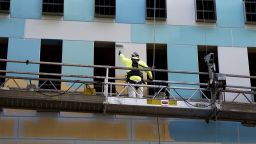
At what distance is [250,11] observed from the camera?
23.2 metres

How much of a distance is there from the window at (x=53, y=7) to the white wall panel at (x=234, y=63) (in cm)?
701

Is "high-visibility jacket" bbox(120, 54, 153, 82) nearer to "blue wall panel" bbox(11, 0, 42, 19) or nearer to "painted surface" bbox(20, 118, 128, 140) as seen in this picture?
"painted surface" bbox(20, 118, 128, 140)

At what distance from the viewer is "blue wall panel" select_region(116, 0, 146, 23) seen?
73.7 feet

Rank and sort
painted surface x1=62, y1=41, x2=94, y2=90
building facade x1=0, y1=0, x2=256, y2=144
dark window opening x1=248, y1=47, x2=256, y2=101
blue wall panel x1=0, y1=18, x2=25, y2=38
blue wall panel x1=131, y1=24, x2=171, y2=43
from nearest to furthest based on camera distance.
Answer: building facade x1=0, y1=0, x2=256, y2=144 < painted surface x1=62, y1=41, x2=94, y2=90 < blue wall panel x1=0, y1=18, x2=25, y2=38 < blue wall panel x1=131, y1=24, x2=171, y2=43 < dark window opening x1=248, y1=47, x2=256, y2=101

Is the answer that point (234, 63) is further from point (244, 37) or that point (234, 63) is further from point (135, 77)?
point (135, 77)

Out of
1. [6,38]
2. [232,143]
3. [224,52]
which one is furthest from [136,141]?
[6,38]

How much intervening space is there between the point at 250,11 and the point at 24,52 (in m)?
9.99

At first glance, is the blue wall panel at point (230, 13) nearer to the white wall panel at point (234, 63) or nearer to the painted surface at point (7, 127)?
the white wall panel at point (234, 63)

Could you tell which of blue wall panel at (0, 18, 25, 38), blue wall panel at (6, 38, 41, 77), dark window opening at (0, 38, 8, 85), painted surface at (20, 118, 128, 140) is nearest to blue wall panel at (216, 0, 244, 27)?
painted surface at (20, 118, 128, 140)

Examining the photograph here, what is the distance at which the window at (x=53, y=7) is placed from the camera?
22.1 metres

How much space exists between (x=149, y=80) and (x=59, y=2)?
5.51 metres

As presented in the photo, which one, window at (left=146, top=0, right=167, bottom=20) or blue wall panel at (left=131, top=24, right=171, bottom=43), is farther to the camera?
window at (left=146, top=0, right=167, bottom=20)

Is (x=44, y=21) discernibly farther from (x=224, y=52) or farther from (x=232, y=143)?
(x=232, y=143)

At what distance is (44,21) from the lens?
865 inches
